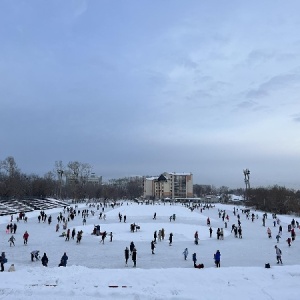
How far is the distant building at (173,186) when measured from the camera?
585 ft

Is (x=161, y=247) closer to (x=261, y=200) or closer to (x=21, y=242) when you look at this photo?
(x=21, y=242)

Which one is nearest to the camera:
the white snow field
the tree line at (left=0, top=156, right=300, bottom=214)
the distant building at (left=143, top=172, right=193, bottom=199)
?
the white snow field

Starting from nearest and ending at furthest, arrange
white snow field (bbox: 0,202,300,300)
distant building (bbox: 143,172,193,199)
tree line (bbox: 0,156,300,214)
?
1. white snow field (bbox: 0,202,300,300)
2. tree line (bbox: 0,156,300,214)
3. distant building (bbox: 143,172,193,199)

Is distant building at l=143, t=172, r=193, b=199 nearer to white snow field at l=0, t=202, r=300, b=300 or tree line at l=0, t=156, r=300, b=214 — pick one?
tree line at l=0, t=156, r=300, b=214

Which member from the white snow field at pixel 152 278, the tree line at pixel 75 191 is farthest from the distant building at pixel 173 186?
the white snow field at pixel 152 278

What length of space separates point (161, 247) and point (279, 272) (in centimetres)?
975

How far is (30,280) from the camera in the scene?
12922mm

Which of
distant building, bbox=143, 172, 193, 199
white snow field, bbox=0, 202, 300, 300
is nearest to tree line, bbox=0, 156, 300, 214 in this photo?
distant building, bbox=143, 172, 193, 199

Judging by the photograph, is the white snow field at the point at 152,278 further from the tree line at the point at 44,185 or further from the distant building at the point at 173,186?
the distant building at the point at 173,186

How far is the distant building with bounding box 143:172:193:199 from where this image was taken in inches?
7018

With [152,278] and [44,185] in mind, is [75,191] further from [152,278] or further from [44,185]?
[152,278]

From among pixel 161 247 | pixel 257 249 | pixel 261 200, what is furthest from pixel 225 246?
pixel 261 200

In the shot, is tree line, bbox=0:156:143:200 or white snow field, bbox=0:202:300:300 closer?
white snow field, bbox=0:202:300:300

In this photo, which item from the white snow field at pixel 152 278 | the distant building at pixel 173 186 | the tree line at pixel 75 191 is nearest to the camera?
the white snow field at pixel 152 278
